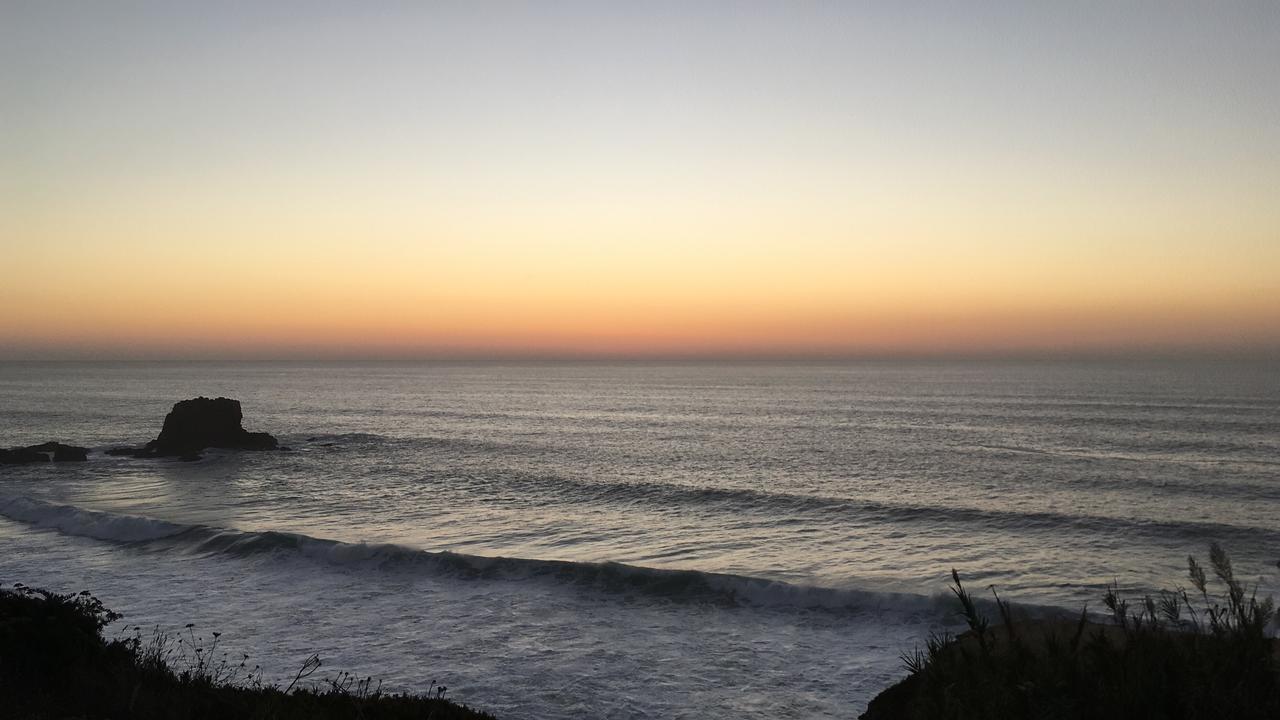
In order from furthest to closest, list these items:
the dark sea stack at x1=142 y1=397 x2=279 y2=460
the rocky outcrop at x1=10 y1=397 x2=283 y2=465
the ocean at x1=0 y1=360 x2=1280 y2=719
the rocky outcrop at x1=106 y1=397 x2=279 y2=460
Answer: the dark sea stack at x1=142 y1=397 x2=279 y2=460, the rocky outcrop at x1=106 y1=397 x2=279 y2=460, the rocky outcrop at x1=10 y1=397 x2=283 y2=465, the ocean at x1=0 y1=360 x2=1280 y2=719

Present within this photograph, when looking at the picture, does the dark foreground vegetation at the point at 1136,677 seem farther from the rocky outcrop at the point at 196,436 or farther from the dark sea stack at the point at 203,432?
the dark sea stack at the point at 203,432

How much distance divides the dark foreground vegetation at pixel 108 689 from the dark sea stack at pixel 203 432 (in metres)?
44.3

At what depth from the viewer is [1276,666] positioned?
18.2 feet

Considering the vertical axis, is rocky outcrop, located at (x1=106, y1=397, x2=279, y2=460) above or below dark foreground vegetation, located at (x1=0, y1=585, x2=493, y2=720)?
below

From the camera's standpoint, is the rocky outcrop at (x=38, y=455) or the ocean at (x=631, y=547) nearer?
the ocean at (x=631, y=547)

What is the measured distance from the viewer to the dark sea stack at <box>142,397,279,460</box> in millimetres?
51438

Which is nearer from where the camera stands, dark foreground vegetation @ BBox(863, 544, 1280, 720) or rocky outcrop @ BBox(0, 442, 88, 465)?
dark foreground vegetation @ BBox(863, 544, 1280, 720)

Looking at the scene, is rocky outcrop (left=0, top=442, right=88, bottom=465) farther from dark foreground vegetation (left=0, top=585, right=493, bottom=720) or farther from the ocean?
dark foreground vegetation (left=0, top=585, right=493, bottom=720)

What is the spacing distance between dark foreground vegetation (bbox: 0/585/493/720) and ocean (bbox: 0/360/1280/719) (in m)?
3.00

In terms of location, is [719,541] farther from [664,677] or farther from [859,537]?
[664,677]

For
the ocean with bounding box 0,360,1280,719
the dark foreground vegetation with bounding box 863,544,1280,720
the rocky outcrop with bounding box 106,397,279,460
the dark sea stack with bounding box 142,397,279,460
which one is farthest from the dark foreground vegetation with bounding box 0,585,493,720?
the dark sea stack with bounding box 142,397,279,460

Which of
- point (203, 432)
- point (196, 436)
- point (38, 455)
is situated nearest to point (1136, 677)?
point (38, 455)

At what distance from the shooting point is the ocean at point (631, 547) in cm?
1416

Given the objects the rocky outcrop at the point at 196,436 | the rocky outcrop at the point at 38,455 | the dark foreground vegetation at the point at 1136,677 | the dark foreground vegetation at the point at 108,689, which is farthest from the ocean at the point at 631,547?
the dark foreground vegetation at the point at 1136,677
